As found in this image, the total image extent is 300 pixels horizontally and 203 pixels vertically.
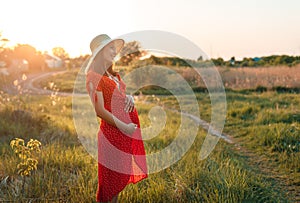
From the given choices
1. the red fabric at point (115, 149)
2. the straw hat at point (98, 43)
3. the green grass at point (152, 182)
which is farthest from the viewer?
the green grass at point (152, 182)

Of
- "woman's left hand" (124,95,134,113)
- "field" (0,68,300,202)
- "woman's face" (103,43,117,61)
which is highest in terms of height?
"woman's face" (103,43,117,61)

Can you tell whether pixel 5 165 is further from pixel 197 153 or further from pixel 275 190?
pixel 275 190

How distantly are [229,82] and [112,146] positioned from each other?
15.5 meters

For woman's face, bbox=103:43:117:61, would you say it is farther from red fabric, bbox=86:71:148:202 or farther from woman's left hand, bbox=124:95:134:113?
woman's left hand, bbox=124:95:134:113

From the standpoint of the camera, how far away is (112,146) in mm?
2416

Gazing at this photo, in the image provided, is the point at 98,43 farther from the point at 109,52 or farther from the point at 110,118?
the point at 110,118

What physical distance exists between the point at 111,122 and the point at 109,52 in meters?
0.54

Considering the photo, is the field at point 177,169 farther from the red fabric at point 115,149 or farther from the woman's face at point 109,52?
the woman's face at point 109,52

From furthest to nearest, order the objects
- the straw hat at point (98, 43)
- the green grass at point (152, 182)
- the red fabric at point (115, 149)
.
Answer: the green grass at point (152, 182) → the red fabric at point (115, 149) → the straw hat at point (98, 43)

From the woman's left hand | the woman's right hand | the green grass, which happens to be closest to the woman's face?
the woman's left hand

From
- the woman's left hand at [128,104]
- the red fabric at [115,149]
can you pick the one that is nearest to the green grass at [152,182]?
the red fabric at [115,149]

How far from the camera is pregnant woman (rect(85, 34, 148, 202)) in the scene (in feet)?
7.42

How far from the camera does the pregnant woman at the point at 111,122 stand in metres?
2.26

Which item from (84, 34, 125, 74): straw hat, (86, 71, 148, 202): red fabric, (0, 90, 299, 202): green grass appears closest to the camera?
(84, 34, 125, 74): straw hat
